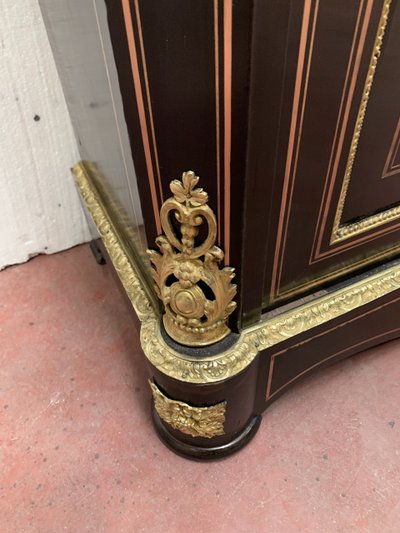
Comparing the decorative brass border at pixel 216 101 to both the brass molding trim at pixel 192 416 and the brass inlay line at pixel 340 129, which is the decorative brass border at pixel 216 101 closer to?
the brass inlay line at pixel 340 129

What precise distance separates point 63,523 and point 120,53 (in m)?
0.72

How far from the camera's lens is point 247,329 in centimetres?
64

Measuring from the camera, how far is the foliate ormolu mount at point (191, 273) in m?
0.47

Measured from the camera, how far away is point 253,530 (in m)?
0.74

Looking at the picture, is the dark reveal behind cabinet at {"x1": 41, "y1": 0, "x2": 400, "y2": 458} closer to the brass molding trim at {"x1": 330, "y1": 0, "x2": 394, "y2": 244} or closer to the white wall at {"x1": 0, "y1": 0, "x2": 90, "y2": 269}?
the brass molding trim at {"x1": 330, "y1": 0, "x2": 394, "y2": 244}

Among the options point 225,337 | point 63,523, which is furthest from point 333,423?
point 63,523

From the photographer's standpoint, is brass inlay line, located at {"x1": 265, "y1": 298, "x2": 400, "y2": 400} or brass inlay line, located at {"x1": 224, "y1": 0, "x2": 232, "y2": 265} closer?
brass inlay line, located at {"x1": 224, "y1": 0, "x2": 232, "y2": 265}

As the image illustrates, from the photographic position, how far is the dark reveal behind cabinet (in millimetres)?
376

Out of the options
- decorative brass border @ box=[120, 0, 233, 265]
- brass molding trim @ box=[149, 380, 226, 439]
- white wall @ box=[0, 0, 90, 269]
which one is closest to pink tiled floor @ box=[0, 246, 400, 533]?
brass molding trim @ box=[149, 380, 226, 439]

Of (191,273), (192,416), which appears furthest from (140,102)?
(192,416)

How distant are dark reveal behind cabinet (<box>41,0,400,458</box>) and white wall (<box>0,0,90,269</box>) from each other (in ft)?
0.36

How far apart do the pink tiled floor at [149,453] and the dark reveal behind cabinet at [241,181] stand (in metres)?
0.07

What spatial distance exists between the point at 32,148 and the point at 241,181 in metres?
0.74

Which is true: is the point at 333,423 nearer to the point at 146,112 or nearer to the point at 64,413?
the point at 64,413
